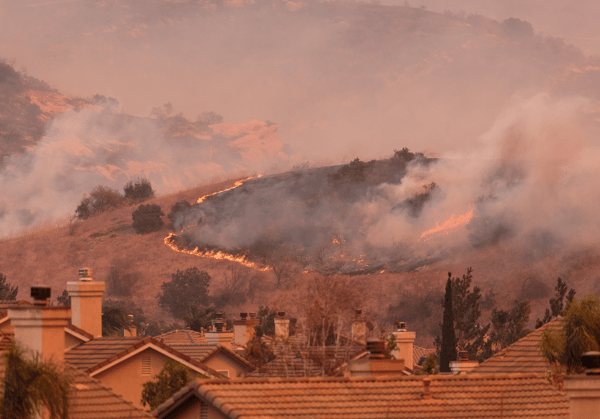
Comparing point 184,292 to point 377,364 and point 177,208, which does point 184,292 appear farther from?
point 377,364

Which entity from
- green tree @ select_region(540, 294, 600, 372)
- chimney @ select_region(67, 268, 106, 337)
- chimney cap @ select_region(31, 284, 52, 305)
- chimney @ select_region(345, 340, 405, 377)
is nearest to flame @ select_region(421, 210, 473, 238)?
chimney @ select_region(67, 268, 106, 337)

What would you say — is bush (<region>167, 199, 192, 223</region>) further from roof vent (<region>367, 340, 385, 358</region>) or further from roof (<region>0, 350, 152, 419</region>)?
roof vent (<region>367, 340, 385, 358</region>)

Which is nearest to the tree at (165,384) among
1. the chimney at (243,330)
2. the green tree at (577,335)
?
the green tree at (577,335)

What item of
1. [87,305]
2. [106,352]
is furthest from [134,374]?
[87,305]

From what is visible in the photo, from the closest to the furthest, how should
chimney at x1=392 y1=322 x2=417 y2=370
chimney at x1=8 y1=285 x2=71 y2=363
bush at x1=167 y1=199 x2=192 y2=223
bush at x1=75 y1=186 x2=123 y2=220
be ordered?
chimney at x1=8 y1=285 x2=71 y2=363 < chimney at x1=392 y1=322 x2=417 y2=370 < bush at x1=167 y1=199 x2=192 y2=223 < bush at x1=75 y1=186 x2=123 y2=220

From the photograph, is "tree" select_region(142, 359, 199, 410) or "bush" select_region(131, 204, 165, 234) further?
"bush" select_region(131, 204, 165, 234)

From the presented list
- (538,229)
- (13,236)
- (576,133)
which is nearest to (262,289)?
(538,229)

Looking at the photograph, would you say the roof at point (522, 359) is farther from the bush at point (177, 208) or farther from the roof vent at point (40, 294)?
the bush at point (177, 208)
